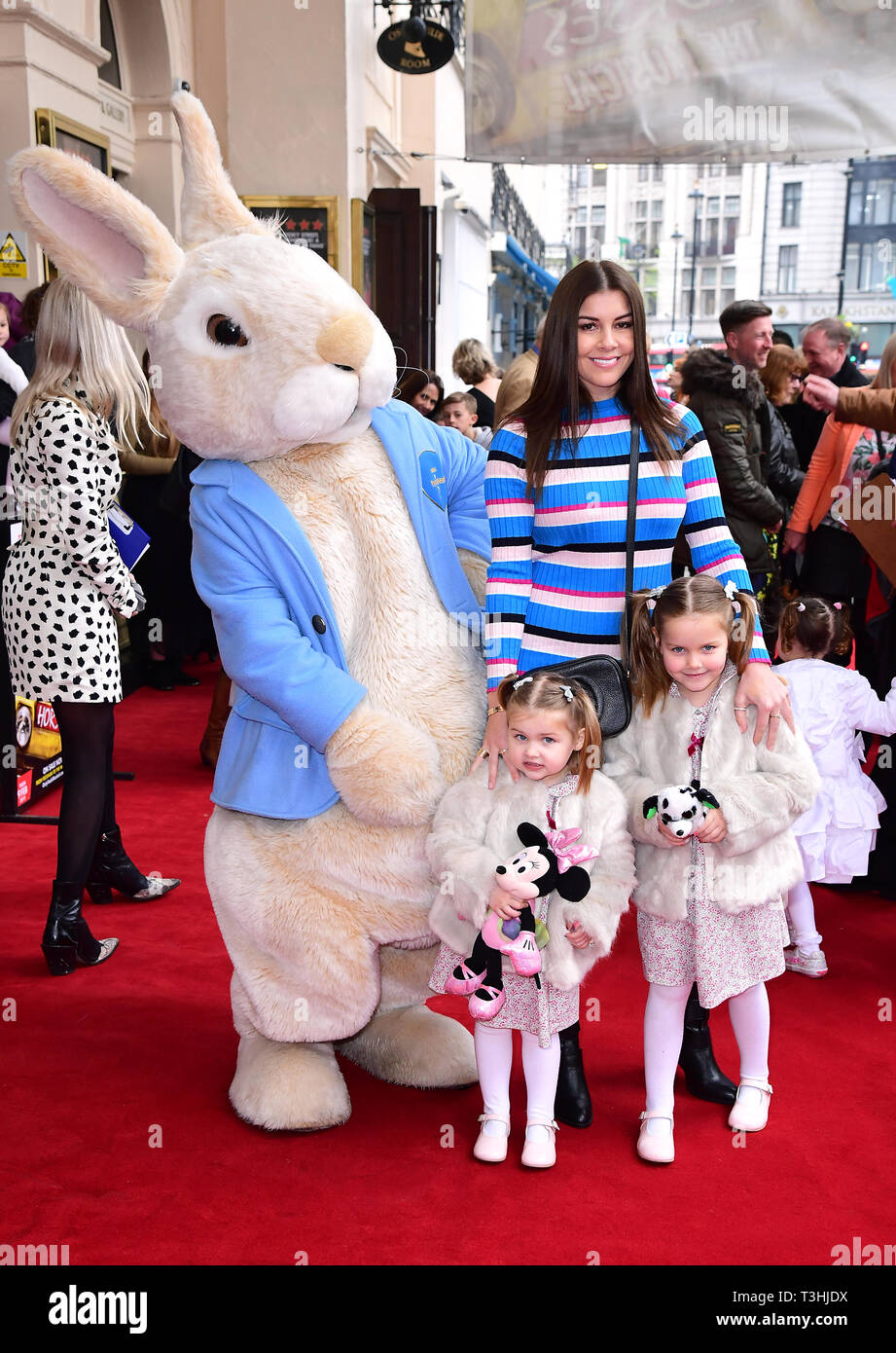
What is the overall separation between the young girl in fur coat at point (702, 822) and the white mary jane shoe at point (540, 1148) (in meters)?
0.19

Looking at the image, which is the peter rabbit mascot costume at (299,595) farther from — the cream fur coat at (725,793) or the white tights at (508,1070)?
the cream fur coat at (725,793)

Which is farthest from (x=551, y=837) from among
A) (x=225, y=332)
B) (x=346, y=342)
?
(x=225, y=332)

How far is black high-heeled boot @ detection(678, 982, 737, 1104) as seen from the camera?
8.51 feet

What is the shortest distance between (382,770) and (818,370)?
380 cm

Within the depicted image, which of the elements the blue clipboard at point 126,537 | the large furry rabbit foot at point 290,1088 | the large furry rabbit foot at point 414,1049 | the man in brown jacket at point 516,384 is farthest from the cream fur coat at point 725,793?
the man in brown jacket at point 516,384

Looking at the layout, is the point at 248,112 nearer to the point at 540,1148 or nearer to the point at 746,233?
the point at 540,1148

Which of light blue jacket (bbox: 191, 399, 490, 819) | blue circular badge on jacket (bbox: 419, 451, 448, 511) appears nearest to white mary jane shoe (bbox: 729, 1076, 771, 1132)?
light blue jacket (bbox: 191, 399, 490, 819)

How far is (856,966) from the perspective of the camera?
3.30 m

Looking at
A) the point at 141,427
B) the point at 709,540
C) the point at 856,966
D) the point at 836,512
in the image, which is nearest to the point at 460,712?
the point at 709,540

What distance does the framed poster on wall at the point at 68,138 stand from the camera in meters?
5.72

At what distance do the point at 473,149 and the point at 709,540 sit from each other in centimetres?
539

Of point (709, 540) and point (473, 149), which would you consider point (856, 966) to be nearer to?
point (709, 540)

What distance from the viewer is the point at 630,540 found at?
2.27 m

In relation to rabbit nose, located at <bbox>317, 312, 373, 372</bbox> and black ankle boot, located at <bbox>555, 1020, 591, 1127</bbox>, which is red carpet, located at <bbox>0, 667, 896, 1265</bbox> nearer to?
black ankle boot, located at <bbox>555, 1020, 591, 1127</bbox>
